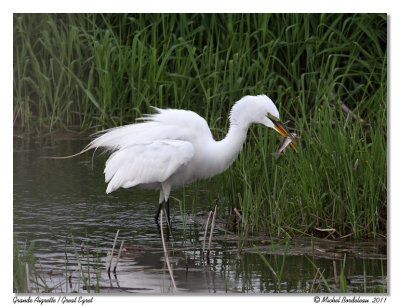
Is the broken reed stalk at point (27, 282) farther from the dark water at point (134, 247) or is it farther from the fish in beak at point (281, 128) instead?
the fish in beak at point (281, 128)

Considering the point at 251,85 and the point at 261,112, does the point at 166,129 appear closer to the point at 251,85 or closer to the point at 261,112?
the point at 261,112

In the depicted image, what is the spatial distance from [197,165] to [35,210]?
949 millimetres

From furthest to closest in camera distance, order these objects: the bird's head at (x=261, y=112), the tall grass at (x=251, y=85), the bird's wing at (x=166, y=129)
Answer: the bird's wing at (x=166, y=129)
the bird's head at (x=261, y=112)
the tall grass at (x=251, y=85)

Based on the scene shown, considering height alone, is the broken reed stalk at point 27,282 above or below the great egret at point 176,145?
below

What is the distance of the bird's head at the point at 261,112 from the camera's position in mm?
4621

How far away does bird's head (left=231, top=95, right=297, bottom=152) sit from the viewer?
4621 millimetres

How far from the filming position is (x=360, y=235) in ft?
14.7

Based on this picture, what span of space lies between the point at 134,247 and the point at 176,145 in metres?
0.57

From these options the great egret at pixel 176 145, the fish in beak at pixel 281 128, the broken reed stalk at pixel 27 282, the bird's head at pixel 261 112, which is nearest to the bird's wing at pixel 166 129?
the great egret at pixel 176 145

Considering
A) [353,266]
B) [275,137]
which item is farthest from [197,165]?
[353,266]

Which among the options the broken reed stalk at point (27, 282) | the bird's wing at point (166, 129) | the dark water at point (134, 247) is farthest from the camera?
the bird's wing at point (166, 129)

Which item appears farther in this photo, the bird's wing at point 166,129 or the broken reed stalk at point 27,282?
the bird's wing at point 166,129

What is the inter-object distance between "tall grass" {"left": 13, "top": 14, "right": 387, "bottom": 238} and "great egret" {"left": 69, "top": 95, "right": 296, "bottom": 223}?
13 cm
